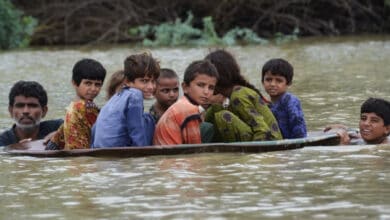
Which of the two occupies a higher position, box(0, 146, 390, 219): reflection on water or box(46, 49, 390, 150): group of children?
box(46, 49, 390, 150): group of children

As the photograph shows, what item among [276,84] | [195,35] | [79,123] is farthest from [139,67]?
[195,35]

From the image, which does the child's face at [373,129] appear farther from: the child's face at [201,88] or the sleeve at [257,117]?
the child's face at [201,88]

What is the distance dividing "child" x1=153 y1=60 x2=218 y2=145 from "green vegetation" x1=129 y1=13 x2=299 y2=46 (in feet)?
52.4

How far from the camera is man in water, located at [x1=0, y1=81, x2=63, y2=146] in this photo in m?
8.20

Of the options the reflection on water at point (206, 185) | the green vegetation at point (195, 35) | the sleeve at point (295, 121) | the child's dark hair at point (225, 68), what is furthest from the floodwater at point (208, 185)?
the green vegetation at point (195, 35)

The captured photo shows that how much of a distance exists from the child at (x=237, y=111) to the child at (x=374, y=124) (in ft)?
2.26

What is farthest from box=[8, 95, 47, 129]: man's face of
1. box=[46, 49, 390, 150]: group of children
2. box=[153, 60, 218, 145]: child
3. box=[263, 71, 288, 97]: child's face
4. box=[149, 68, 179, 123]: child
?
box=[263, 71, 288, 97]: child's face

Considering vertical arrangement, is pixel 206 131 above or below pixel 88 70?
below

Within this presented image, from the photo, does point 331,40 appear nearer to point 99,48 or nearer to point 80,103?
point 99,48

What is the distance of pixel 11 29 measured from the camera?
24625 mm

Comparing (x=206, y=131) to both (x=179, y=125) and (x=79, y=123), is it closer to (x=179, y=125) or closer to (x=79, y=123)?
(x=179, y=125)

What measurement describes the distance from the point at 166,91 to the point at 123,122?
862 millimetres

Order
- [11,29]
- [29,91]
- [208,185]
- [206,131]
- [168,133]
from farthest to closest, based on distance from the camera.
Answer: [11,29] → [29,91] → [206,131] → [168,133] → [208,185]

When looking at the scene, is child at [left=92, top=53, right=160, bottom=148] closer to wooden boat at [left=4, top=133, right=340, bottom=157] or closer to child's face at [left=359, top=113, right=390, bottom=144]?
wooden boat at [left=4, top=133, right=340, bottom=157]
